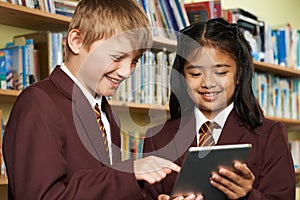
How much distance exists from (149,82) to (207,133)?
1.22 metres

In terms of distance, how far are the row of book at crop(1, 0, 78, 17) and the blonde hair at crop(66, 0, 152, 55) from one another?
1130mm

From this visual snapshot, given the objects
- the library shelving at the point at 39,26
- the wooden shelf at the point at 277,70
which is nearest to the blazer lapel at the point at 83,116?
the library shelving at the point at 39,26

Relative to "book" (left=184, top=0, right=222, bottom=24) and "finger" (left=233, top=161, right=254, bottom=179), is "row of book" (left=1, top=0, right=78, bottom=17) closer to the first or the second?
"book" (left=184, top=0, right=222, bottom=24)

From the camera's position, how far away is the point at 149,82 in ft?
9.55

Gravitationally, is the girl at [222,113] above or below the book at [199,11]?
below

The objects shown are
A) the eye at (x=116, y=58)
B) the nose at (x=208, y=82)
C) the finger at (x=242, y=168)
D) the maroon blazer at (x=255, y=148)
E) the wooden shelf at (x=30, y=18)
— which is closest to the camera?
the eye at (x=116, y=58)

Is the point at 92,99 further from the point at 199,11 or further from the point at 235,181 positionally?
the point at 199,11

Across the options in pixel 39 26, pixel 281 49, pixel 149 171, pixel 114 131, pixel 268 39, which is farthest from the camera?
pixel 281 49

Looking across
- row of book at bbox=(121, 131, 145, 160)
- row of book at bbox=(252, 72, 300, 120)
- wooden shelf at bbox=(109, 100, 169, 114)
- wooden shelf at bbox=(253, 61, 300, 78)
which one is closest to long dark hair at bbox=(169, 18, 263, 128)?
wooden shelf at bbox=(109, 100, 169, 114)

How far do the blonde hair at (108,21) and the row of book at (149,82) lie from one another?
4.93ft

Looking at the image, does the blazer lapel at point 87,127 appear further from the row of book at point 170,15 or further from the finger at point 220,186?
the row of book at point 170,15

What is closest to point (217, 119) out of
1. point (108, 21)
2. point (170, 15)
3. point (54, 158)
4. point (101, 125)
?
point (101, 125)

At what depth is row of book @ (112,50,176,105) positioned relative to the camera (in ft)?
9.46

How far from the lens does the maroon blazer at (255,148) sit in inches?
63.6
